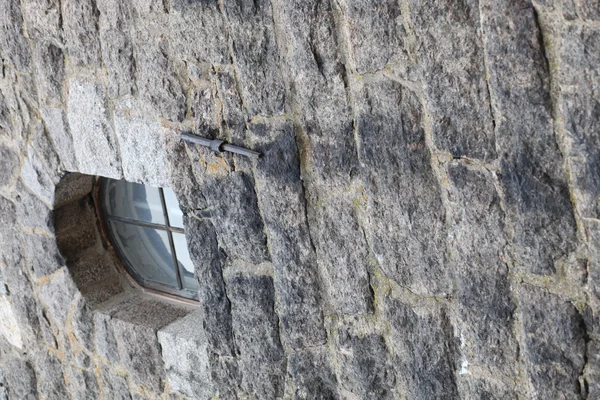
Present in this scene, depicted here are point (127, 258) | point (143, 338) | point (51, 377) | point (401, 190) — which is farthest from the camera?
point (51, 377)

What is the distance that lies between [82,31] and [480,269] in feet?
5.73

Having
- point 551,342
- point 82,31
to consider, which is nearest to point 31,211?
point 82,31

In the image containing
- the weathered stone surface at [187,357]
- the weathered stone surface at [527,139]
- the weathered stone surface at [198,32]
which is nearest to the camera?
the weathered stone surface at [527,139]

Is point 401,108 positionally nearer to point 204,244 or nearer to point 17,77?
point 204,244

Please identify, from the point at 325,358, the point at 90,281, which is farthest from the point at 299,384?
the point at 90,281

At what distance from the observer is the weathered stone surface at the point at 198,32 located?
2414 millimetres

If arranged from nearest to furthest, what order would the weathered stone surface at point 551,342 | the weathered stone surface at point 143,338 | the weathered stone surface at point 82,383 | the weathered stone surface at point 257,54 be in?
1. the weathered stone surface at point 551,342
2. the weathered stone surface at point 257,54
3. the weathered stone surface at point 143,338
4. the weathered stone surface at point 82,383

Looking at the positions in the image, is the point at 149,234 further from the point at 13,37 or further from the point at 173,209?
the point at 13,37

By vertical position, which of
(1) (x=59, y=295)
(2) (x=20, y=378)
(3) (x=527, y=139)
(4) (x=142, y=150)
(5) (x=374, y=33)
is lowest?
(2) (x=20, y=378)

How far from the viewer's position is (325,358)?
2.67m

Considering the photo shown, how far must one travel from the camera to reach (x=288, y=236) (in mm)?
2553

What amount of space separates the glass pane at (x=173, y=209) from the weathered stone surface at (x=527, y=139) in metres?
1.69

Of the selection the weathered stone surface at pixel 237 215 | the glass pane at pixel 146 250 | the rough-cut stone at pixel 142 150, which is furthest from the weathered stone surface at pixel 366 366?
the glass pane at pixel 146 250

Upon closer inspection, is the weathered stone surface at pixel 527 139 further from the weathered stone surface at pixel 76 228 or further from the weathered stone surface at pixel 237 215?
the weathered stone surface at pixel 76 228
